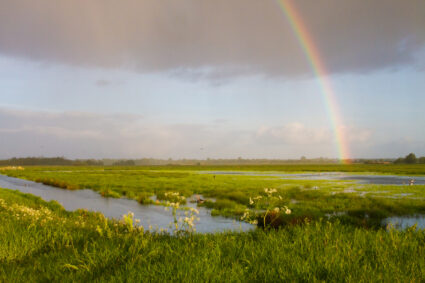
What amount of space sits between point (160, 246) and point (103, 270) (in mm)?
1415

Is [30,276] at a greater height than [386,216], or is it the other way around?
[30,276]

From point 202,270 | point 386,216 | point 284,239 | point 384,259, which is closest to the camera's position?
point 202,270

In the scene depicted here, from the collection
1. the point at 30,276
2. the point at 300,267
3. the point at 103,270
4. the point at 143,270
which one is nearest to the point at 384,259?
the point at 300,267

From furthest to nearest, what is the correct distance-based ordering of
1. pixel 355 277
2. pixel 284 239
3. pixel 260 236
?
pixel 260 236
pixel 284 239
pixel 355 277

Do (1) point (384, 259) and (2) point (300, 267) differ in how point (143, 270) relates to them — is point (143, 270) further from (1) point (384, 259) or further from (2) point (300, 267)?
(1) point (384, 259)

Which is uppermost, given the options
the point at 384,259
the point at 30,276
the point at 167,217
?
the point at 384,259

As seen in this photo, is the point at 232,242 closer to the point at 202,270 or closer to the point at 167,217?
the point at 202,270

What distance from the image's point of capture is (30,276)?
541 centimetres

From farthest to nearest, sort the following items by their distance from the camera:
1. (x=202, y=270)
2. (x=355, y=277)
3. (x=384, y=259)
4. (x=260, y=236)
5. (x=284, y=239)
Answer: (x=260, y=236)
(x=284, y=239)
(x=384, y=259)
(x=202, y=270)
(x=355, y=277)

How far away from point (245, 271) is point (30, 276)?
12.3 ft

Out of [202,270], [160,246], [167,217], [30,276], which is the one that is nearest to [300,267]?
[202,270]

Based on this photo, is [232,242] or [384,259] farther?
[232,242]

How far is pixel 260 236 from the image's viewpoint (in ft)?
24.4

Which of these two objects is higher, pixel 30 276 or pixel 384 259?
pixel 384 259
